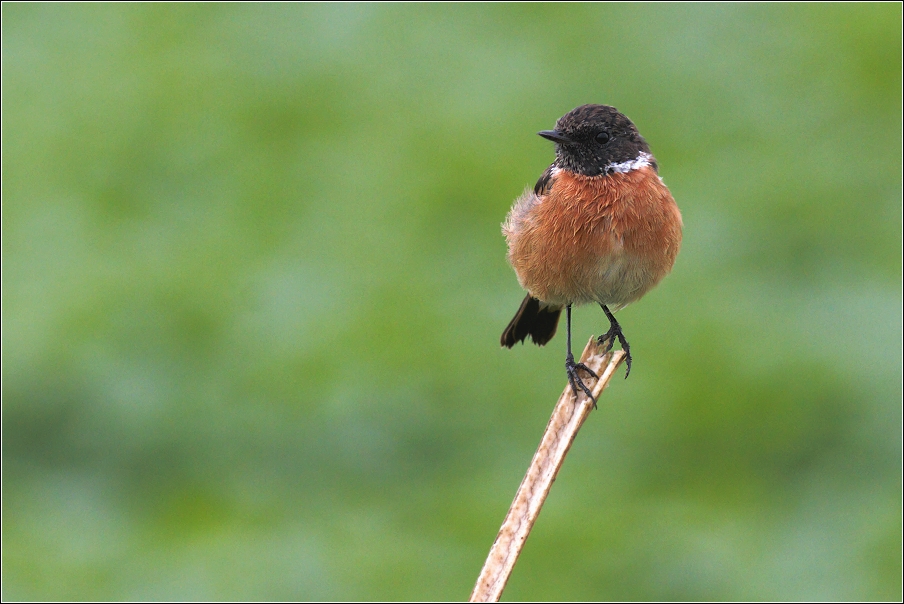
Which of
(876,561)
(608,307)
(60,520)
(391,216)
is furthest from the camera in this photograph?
(391,216)

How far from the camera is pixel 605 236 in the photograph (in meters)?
6.61

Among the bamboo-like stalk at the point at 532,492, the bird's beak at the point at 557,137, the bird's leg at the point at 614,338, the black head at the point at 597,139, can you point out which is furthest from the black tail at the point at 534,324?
the bamboo-like stalk at the point at 532,492

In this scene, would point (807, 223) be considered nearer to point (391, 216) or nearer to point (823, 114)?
point (823, 114)

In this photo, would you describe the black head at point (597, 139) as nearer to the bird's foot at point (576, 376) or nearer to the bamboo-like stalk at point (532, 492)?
the bird's foot at point (576, 376)

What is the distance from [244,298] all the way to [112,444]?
5.77 ft

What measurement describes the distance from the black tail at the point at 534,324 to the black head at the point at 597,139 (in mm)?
1114

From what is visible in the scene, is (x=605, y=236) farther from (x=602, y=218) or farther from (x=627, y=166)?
(x=627, y=166)

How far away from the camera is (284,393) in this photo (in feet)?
36.1

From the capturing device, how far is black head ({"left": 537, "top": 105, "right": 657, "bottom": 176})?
6.66 m

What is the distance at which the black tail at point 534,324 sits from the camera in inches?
300

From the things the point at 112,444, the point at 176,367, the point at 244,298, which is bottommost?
the point at 112,444

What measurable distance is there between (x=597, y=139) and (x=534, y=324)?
4.47 feet

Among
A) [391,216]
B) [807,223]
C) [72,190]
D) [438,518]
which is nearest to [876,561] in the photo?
[438,518]

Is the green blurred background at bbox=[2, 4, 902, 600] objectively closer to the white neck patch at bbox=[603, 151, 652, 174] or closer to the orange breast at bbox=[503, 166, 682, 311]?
the orange breast at bbox=[503, 166, 682, 311]
